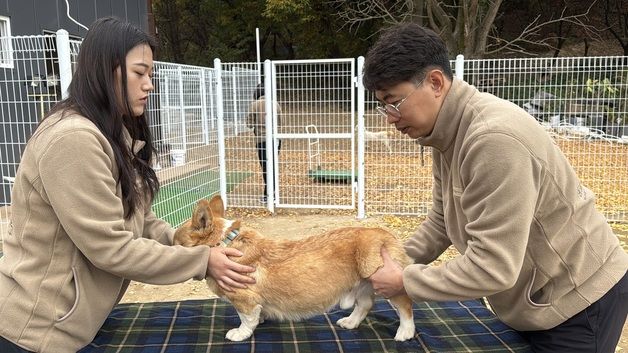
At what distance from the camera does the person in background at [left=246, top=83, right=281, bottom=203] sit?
29.1ft

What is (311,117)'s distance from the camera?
9.03 meters

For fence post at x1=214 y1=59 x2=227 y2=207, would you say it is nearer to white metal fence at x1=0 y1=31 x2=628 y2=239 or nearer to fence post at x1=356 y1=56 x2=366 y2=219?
white metal fence at x1=0 y1=31 x2=628 y2=239

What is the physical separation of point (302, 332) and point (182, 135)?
500cm

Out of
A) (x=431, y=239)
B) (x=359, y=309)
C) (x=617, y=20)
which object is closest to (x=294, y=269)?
(x=359, y=309)

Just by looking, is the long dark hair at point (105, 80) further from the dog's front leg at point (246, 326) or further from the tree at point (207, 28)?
the tree at point (207, 28)

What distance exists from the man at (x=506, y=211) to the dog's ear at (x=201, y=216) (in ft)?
3.60

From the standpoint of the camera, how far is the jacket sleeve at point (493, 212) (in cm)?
189

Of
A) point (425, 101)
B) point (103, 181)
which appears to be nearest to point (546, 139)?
point (425, 101)

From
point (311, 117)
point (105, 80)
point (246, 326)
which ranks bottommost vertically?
point (246, 326)

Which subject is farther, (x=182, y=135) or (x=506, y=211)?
(x=182, y=135)

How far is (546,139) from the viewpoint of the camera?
79.6 inches

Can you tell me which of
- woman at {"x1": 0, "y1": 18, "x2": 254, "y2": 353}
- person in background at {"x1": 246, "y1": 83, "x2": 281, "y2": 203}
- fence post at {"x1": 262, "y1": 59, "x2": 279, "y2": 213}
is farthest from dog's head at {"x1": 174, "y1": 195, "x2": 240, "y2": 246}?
person in background at {"x1": 246, "y1": 83, "x2": 281, "y2": 203}

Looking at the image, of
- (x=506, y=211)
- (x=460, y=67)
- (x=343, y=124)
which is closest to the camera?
(x=506, y=211)

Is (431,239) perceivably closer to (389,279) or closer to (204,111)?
(389,279)
